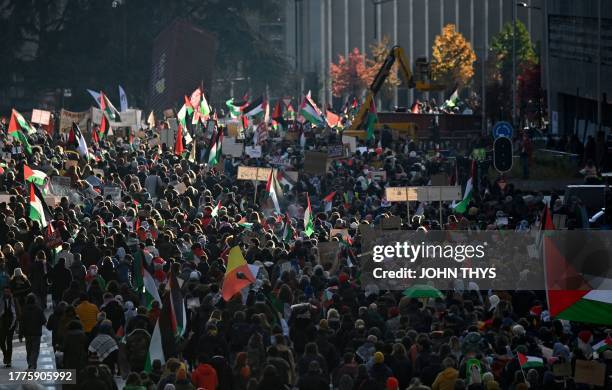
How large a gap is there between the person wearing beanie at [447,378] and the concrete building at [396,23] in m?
103

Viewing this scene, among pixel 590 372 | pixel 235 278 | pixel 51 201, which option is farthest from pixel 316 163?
pixel 590 372

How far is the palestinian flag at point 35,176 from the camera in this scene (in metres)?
33.6

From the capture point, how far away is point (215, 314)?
822 inches

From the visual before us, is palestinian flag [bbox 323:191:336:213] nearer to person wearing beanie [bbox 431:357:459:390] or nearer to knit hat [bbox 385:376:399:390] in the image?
person wearing beanie [bbox 431:357:459:390]

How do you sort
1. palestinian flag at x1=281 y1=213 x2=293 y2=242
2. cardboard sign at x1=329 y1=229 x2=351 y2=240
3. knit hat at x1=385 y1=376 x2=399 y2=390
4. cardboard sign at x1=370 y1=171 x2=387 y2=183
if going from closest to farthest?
knit hat at x1=385 y1=376 x2=399 y2=390, cardboard sign at x1=329 y1=229 x2=351 y2=240, palestinian flag at x1=281 y1=213 x2=293 y2=242, cardboard sign at x1=370 y1=171 x2=387 y2=183

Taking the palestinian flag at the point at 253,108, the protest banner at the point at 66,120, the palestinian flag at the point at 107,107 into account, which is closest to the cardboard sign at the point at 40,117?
the protest banner at the point at 66,120

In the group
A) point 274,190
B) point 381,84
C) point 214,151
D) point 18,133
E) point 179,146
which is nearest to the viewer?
point 274,190

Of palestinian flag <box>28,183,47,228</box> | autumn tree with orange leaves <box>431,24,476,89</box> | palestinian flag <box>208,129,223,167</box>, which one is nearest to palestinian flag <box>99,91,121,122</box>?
palestinian flag <box>208,129,223,167</box>

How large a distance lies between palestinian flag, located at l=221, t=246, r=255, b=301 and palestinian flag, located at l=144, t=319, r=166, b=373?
2172mm

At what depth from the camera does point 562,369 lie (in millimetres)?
18516

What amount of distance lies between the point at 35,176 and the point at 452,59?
78.3 m

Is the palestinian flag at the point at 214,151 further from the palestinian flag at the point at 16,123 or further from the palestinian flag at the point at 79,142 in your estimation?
the palestinian flag at the point at 16,123

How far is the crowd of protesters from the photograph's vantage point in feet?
61.0

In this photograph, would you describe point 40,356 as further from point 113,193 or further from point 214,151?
point 214,151
